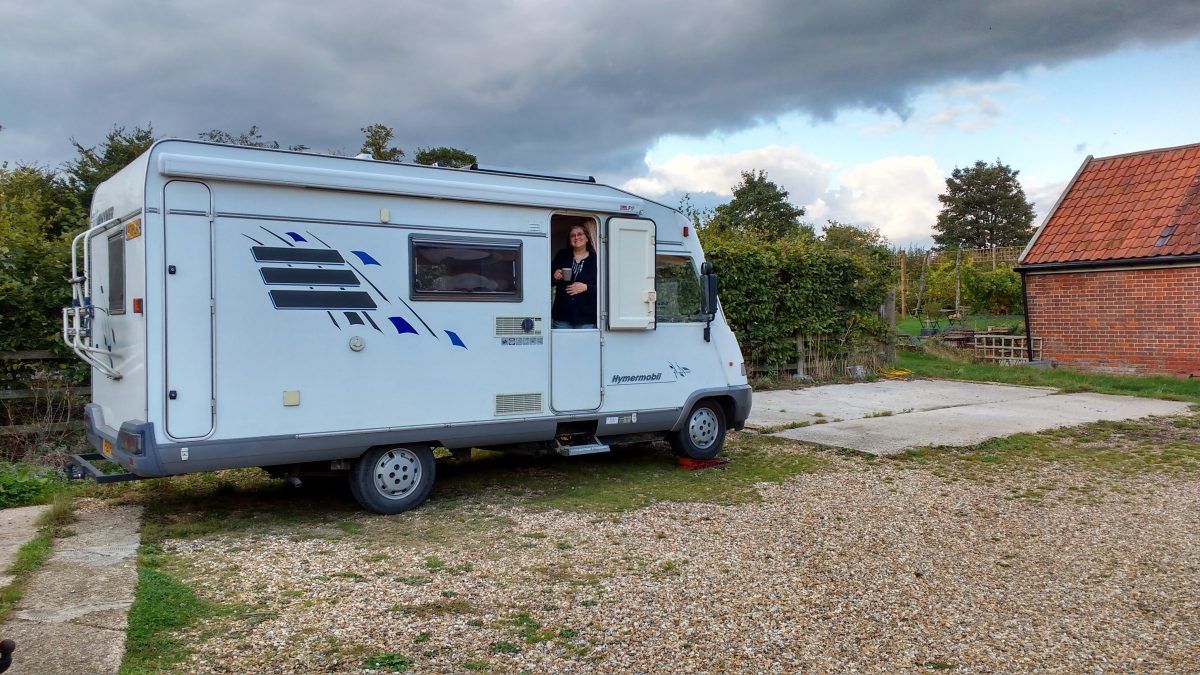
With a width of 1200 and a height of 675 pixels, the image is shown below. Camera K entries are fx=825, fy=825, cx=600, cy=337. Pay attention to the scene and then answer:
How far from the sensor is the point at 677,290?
759cm

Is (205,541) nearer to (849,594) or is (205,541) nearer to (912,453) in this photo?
(849,594)

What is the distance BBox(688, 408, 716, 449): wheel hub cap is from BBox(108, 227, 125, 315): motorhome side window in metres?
4.80

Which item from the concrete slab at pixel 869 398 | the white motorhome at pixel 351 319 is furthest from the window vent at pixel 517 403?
the concrete slab at pixel 869 398

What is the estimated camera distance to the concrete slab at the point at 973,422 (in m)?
9.12

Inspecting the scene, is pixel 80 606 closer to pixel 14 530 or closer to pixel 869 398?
pixel 14 530

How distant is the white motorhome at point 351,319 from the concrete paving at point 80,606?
1.68ft

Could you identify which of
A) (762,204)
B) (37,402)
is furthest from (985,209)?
(37,402)

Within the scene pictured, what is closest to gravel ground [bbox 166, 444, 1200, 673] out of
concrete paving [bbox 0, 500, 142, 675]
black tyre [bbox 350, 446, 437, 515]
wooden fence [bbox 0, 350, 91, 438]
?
black tyre [bbox 350, 446, 437, 515]

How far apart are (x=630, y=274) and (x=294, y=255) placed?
2.79 m

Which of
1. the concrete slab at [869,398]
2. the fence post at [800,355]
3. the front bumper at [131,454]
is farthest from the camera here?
the fence post at [800,355]

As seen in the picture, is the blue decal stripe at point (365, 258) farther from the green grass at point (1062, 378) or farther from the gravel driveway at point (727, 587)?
the green grass at point (1062, 378)

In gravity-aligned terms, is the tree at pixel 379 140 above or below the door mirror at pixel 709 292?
above

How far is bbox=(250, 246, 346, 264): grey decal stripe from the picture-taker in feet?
18.2

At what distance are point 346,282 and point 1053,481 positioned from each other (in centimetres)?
618
